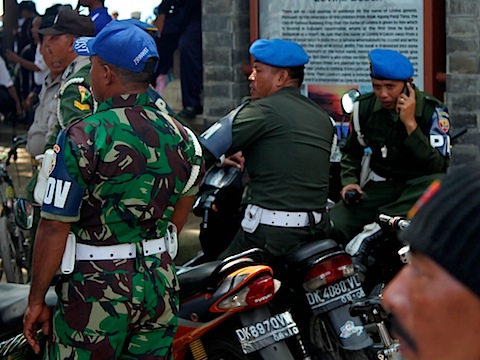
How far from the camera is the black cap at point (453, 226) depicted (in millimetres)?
1447

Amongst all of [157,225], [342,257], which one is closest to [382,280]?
[342,257]

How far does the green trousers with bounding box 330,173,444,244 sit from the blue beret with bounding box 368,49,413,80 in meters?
0.54

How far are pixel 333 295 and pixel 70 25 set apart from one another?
2.18m

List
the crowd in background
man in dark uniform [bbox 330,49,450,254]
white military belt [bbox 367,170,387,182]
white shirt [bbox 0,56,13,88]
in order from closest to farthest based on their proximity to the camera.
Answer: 1. man in dark uniform [bbox 330,49,450,254]
2. white military belt [bbox 367,170,387,182]
3. the crowd in background
4. white shirt [bbox 0,56,13,88]

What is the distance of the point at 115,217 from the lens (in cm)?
376

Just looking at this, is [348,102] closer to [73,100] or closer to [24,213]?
[73,100]

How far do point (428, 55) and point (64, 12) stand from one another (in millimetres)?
2680

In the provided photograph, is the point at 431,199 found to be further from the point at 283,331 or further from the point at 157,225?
the point at 283,331

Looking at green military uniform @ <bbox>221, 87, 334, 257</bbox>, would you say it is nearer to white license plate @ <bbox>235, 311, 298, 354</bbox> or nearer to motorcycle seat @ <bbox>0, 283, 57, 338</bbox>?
white license plate @ <bbox>235, 311, 298, 354</bbox>

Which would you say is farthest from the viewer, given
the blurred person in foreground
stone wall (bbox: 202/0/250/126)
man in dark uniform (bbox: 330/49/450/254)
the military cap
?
stone wall (bbox: 202/0/250/126)

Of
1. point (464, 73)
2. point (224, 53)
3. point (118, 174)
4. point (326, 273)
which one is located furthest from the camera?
point (224, 53)

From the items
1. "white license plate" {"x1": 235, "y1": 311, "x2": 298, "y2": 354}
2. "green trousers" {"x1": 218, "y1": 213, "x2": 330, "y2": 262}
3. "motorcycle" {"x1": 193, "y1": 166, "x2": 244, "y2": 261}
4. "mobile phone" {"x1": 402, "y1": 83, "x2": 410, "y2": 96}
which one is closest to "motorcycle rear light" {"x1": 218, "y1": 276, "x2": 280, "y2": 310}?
"white license plate" {"x1": 235, "y1": 311, "x2": 298, "y2": 354}

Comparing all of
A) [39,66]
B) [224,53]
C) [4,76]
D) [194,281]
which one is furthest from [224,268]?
[4,76]

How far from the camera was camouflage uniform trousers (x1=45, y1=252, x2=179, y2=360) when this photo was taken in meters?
3.80
